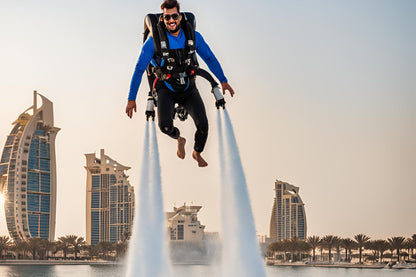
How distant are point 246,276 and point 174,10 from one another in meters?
7.26

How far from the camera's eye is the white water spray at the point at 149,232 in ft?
62.2

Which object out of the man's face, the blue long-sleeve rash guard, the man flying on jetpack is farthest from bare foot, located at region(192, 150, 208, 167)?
the man's face

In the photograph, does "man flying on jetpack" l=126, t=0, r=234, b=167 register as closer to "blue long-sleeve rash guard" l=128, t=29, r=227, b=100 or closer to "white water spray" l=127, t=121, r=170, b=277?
"blue long-sleeve rash guard" l=128, t=29, r=227, b=100

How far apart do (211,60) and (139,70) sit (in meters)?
2.23

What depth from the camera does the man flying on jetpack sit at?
1936 centimetres

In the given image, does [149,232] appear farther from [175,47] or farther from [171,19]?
[171,19]

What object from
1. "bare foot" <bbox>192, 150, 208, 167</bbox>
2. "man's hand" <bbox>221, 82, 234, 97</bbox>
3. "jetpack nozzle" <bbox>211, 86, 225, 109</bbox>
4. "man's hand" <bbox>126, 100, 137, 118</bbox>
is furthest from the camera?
"bare foot" <bbox>192, 150, 208, 167</bbox>

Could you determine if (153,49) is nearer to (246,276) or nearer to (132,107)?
(132,107)

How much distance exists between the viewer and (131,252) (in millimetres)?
19406

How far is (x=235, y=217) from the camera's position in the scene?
19391mm


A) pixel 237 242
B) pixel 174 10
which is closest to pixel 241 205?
pixel 237 242

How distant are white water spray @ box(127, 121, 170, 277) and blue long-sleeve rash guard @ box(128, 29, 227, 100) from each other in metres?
1.83

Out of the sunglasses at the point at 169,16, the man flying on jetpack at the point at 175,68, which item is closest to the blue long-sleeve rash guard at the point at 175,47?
the man flying on jetpack at the point at 175,68

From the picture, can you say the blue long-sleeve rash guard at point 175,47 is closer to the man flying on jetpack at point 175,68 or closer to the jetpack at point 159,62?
the man flying on jetpack at point 175,68
